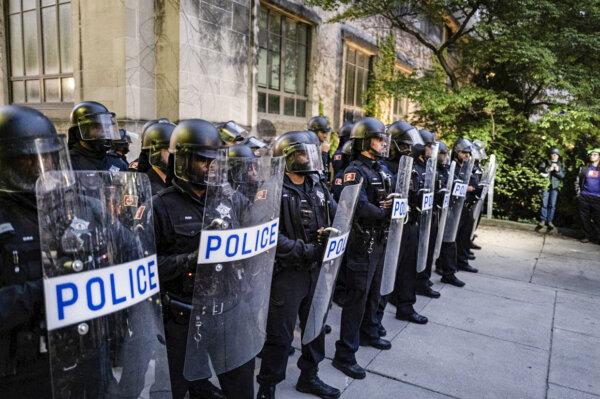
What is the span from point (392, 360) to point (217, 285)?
244 centimetres

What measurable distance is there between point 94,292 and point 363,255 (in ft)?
8.51

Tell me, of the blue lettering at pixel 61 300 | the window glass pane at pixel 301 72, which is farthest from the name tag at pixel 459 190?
the window glass pane at pixel 301 72

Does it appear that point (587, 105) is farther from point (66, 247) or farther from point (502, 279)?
point (66, 247)

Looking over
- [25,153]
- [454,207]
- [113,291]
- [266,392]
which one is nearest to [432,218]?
[454,207]

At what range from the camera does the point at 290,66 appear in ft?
36.5

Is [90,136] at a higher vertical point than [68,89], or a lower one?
lower

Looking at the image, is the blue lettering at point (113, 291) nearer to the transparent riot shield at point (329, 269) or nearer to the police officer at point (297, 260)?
the police officer at point (297, 260)

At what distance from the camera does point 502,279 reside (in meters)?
6.78

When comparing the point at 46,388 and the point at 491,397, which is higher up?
the point at 46,388

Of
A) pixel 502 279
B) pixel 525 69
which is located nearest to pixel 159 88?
pixel 502 279

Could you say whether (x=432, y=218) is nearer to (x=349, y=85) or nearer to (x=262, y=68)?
(x=262, y=68)

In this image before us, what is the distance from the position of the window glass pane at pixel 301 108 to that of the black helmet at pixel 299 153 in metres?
8.38

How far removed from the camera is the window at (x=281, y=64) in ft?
33.2

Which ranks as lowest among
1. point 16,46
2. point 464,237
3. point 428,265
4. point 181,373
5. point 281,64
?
point 428,265
